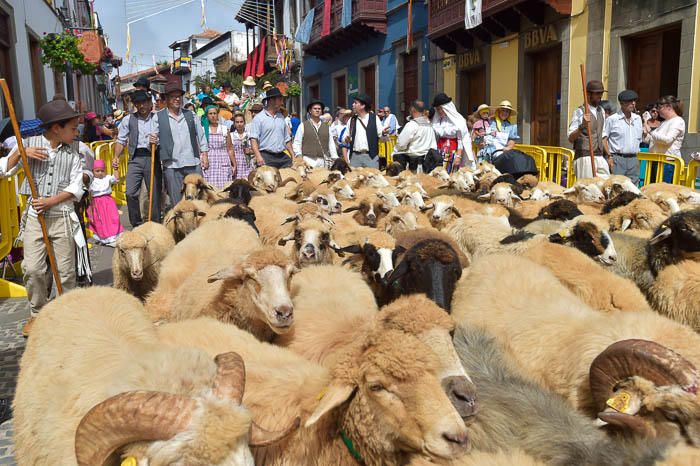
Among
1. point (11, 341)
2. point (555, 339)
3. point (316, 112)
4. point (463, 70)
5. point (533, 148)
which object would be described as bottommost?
point (11, 341)

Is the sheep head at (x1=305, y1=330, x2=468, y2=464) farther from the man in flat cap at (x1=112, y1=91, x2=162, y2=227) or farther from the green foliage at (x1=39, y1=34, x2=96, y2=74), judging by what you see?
the green foliage at (x1=39, y1=34, x2=96, y2=74)

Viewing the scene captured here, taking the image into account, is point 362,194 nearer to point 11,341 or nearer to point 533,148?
point 533,148

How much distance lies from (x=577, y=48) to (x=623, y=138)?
6.72m

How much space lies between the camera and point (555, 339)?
2951 mm

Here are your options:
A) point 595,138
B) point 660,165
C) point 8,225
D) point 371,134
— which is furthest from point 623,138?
point 8,225

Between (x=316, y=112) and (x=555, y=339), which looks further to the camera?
(x=316, y=112)

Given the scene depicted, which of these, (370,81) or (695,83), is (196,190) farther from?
(370,81)

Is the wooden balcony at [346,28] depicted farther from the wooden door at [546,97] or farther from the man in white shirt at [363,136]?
the man in white shirt at [363,136]

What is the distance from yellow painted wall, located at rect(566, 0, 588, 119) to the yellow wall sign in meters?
0.64

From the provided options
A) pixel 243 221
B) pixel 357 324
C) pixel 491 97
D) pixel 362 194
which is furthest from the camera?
pixel 491 97

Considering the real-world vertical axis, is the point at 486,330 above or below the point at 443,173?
below

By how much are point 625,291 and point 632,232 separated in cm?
151

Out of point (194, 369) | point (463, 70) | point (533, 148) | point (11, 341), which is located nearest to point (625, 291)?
point (194, 369)

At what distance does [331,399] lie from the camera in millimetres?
2035
